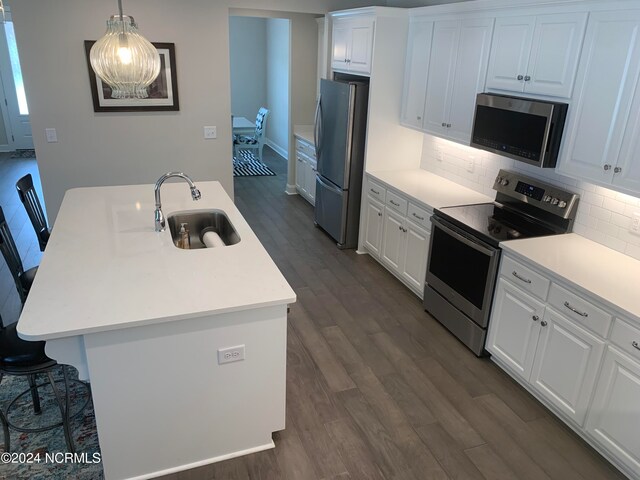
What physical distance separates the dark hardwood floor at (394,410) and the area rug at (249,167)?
13.2ft

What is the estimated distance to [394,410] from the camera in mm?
2830

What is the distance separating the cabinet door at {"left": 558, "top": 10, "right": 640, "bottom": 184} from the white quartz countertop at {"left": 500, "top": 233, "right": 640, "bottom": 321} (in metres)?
0.46

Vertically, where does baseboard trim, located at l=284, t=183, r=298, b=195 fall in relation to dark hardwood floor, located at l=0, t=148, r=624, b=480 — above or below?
above

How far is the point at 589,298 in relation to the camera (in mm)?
2445

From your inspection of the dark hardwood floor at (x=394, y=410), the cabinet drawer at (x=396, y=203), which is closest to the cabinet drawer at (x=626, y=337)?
the dark hardwood floor at (x=394, y=410)

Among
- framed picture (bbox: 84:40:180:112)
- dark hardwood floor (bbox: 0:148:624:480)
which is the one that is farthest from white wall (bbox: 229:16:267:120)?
dark hardwood floor (bbox: 0:148:624:480)

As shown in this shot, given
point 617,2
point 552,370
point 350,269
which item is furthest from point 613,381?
point 350,269

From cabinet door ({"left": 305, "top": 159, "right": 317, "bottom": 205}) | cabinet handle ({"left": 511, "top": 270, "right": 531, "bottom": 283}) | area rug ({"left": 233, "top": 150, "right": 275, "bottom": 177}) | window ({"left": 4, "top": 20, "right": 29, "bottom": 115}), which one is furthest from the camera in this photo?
window ({"left": 4, "top": 20, "right": 29, "bottom": 115})

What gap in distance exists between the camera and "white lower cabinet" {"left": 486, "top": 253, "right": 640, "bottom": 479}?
7.62 ft

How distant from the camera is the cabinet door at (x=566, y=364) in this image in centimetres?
250

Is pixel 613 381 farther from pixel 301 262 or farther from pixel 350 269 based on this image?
pixel 301 262

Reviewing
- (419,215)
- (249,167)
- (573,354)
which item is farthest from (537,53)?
(249,167)

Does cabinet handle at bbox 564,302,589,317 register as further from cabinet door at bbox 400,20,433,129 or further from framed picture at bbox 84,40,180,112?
framed picture at bbox 84,40,180,112

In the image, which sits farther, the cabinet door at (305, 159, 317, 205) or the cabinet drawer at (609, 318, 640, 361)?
the cabinet door at (305, 159, 317, 205)
